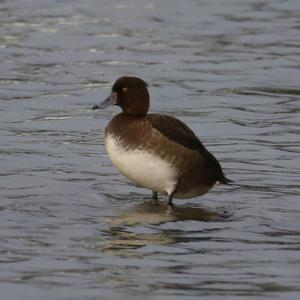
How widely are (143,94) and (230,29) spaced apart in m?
7.90

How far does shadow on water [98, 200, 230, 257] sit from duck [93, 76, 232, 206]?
138 mm

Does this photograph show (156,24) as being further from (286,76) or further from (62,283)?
(62,283)

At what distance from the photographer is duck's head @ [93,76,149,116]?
376 inches

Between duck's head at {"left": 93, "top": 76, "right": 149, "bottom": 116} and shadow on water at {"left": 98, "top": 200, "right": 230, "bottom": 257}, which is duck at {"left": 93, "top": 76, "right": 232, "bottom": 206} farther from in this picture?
shadow on water at {"left": 98, "top": 200, "right": 230, "bottom": 257}

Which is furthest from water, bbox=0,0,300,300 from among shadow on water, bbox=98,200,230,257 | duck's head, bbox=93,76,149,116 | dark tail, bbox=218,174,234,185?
duck's head, bbox=93,76,149,116

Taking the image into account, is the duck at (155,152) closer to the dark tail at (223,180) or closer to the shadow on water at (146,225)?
the dark tail at (223,180)

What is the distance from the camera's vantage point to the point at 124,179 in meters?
10.4

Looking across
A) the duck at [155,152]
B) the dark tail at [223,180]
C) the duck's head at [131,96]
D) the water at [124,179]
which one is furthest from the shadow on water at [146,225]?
the duck's head at [131,96]

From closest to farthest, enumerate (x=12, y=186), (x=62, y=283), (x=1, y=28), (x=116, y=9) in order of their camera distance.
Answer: (x=62, y=283), (x=12, y=186), (x=1, y=28), (x=116, y=9)

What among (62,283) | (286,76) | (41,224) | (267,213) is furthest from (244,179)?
(286,76)

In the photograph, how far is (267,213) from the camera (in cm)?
916

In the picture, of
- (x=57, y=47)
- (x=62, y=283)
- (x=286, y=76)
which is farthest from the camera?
(x=57, y=47)

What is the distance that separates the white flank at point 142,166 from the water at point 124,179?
0.22 metres

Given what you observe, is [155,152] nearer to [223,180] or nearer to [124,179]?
[223,180]
